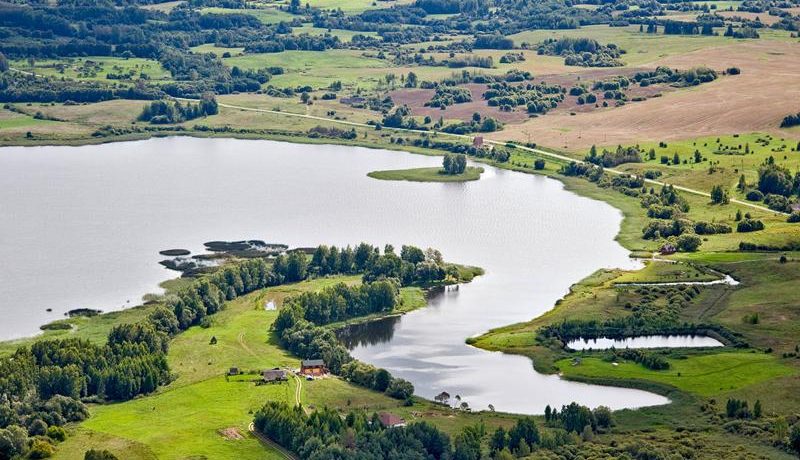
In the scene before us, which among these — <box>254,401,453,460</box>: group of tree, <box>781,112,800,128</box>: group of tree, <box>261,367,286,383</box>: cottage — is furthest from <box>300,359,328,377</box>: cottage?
<box>781,112,800,128</box>: group of tree

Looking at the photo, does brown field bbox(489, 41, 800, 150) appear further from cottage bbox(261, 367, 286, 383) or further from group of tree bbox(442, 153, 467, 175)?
cottage bbox(261, 367, 286, 383)

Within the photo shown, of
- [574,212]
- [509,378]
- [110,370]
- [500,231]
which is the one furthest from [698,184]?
[110,370]

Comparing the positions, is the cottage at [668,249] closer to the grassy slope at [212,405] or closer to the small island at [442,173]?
the small island at [442,173]

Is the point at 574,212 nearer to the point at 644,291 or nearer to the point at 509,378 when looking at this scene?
the point at 644,291

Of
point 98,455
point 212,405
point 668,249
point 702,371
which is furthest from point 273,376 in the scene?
point 668,249

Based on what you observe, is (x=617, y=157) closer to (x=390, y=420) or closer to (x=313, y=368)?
(x=313, y=368)
